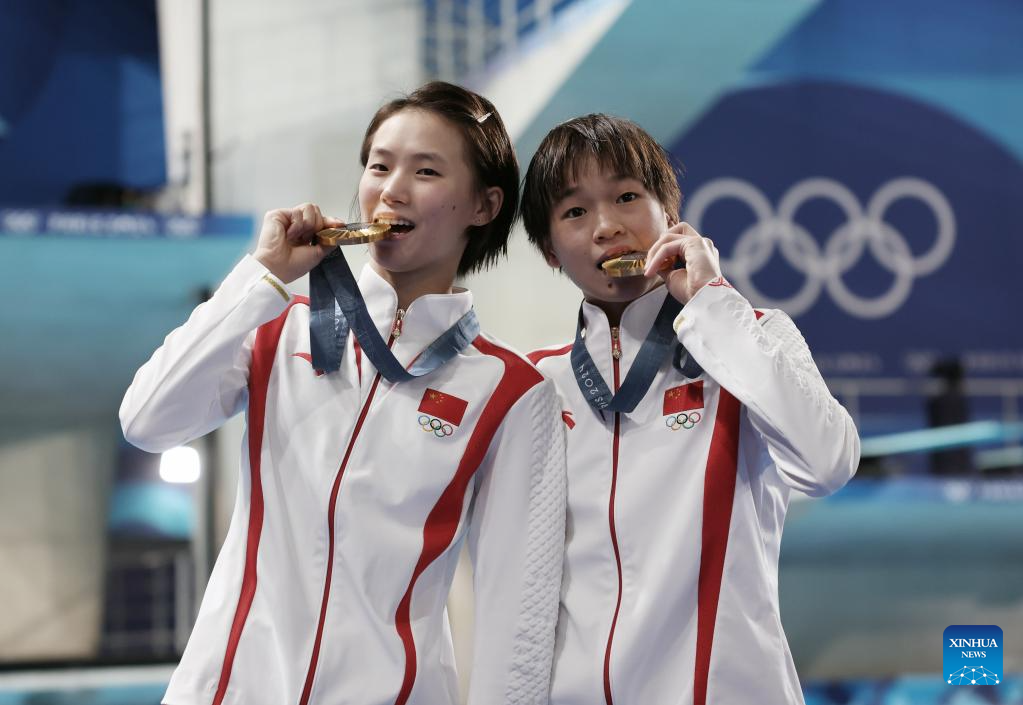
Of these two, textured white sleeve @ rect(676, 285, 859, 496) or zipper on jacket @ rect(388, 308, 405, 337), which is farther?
zipper on jacket @ rect(388, 308, 405, 337)

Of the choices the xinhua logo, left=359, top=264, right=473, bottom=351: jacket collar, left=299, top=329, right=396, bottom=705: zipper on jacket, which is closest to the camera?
left=299, top=329, right=396, bottom=705: zipper on jacket

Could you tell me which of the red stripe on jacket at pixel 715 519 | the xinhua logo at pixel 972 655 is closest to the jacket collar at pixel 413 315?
the red stripe on jacket at pixel 715 519

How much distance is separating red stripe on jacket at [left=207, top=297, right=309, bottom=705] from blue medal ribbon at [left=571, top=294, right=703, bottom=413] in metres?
0.48

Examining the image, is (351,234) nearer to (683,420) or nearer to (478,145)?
(478,145)

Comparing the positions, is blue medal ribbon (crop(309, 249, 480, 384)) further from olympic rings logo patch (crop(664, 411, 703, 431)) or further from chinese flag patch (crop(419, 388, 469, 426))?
olympic rings logo patch (crop(664, 411, 703, 431))

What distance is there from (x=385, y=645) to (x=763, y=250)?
510 cm

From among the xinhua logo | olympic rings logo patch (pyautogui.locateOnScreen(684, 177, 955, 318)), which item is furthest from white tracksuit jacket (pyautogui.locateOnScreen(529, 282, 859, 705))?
olympic rings logo patch (pyautogui.locateOnScreen(684, 177, 955, 318))

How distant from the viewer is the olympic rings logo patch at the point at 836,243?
6.20 m

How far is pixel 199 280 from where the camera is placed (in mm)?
5797

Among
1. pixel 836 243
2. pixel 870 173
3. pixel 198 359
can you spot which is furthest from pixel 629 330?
pixel 870 173

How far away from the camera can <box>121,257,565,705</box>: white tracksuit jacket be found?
5.01 ft

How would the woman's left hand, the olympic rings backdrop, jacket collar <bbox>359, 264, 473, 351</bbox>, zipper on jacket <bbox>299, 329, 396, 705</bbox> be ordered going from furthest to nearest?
the olympic rings backdrop
jacket collar <bbox>359, 264, 473, 351</bbox>
the woman's left hand
zipper on jacket <bbox>299, 329, 396, 705</bbox>

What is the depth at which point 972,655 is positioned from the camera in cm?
276

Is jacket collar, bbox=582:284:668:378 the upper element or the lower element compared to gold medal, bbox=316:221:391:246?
lower
